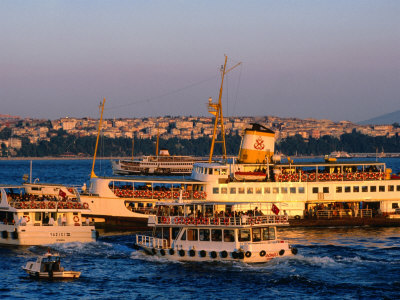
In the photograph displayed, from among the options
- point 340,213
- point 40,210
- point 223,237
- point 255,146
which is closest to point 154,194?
point 255,146

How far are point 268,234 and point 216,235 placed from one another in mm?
2651

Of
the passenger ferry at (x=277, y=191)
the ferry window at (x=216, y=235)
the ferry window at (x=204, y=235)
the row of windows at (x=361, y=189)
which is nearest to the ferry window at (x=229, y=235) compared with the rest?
the ferry window at (x=216, y=235)

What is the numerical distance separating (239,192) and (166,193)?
5.02 metres

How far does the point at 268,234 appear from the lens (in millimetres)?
40344

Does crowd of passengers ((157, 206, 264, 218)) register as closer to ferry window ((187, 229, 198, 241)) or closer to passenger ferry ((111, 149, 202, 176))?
ferry window ((187, 229, 198, 241))

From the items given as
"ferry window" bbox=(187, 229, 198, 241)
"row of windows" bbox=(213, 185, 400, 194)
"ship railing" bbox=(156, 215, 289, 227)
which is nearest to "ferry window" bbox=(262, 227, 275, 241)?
"ship railing" bbox=(156, 215, 289, 227)

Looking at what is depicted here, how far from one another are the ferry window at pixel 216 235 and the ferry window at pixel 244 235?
41.3 inches

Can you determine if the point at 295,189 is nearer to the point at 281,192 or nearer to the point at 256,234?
the point at 281,192

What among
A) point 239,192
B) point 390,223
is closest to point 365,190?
point 390,223

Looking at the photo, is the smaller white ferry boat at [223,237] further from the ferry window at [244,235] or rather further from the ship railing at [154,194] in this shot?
the ship railing at [154,194]

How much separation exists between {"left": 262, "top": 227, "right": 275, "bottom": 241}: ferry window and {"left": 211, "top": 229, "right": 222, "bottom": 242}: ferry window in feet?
7.17

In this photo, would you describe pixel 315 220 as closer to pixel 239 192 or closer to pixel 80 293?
pixel 239 192

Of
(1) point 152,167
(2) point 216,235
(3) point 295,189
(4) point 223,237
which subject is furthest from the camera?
(1) point 152,167

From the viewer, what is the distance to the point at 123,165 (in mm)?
123750
